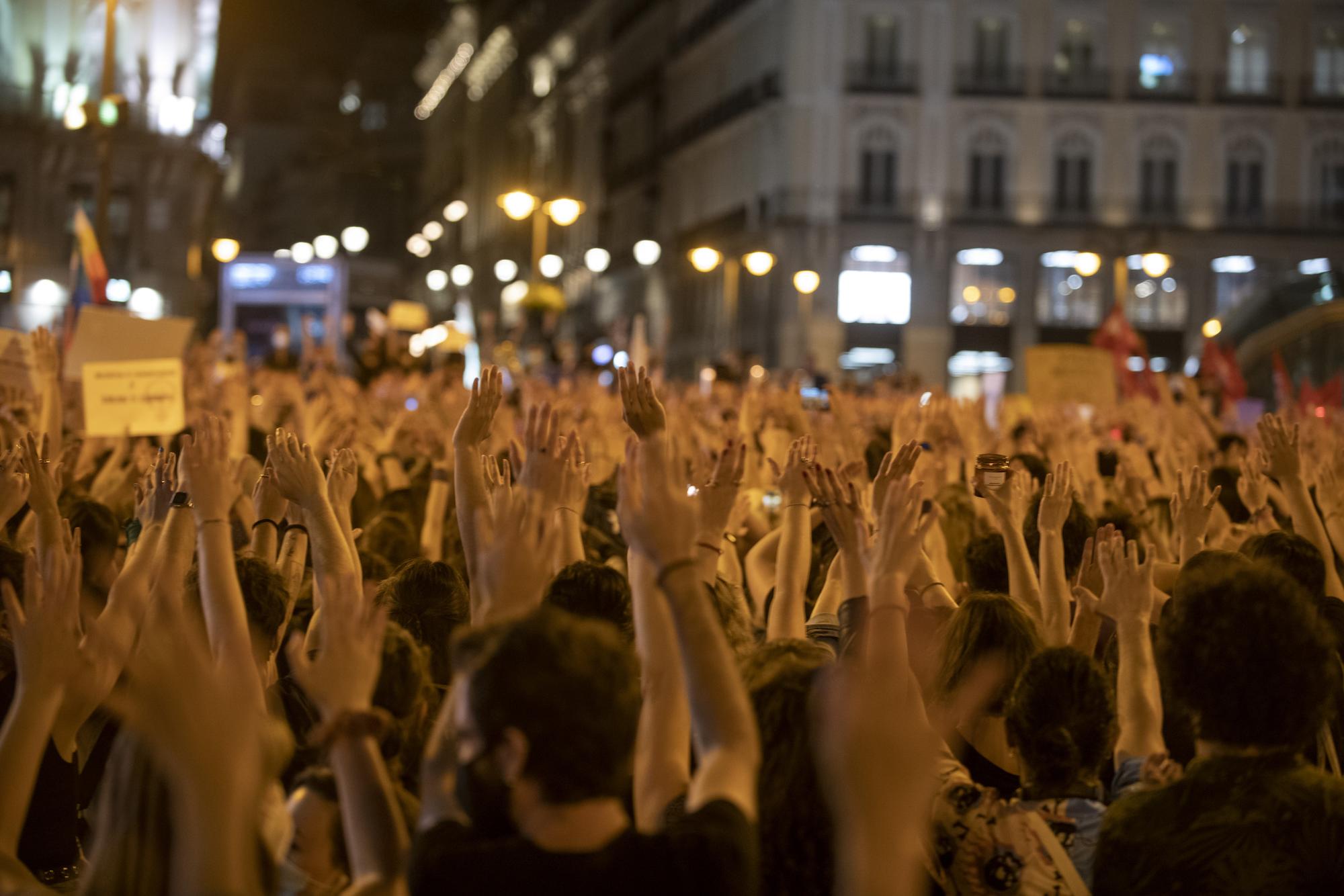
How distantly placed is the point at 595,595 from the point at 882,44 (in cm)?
4964

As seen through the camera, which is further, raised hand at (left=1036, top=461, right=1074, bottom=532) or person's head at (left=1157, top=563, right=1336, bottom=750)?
raised hand at (left=1036, top=461, right=1074, bottom=532)

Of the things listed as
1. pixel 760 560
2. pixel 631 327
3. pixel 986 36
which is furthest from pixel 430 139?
pixel 760 560

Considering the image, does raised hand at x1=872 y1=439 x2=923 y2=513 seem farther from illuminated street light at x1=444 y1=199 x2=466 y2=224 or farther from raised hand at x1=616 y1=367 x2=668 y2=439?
illuminated street light at x1=444 y1=199 x2=466 y2=224

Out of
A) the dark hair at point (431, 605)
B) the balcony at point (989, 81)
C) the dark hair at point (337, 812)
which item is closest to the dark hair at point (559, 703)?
the dark hair at point (337, 812)

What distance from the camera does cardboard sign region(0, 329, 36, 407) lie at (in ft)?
28.1

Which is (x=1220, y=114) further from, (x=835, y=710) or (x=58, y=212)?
(x=835, y=710)

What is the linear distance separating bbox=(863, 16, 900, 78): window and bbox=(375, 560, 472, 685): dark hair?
4887cm

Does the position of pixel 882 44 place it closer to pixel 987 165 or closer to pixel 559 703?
pixel 987 165

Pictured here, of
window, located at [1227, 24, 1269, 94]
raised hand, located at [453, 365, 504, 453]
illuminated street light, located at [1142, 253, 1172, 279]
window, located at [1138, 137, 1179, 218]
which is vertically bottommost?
raised hand, located at [453, 365, 504, 453]

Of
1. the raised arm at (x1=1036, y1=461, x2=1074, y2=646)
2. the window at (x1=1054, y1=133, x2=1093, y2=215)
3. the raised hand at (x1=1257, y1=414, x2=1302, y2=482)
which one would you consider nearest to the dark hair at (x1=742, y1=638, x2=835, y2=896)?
the raised arm at (x1=1036, y1=461, x2=1074, y2=646)

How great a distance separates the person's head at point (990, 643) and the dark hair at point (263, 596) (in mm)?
1644

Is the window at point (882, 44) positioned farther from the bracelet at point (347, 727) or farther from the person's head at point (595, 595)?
the bracelet at point (347, 727)

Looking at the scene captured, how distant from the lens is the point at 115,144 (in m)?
45.8

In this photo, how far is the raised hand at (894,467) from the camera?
422 cm
